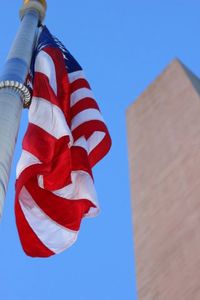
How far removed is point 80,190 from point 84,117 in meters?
1.12

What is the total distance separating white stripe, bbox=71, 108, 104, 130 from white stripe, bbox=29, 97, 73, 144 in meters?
0.68

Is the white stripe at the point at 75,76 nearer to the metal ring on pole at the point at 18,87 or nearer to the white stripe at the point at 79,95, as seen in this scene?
the white stripe at the point at 79,95

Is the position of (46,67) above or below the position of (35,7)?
below

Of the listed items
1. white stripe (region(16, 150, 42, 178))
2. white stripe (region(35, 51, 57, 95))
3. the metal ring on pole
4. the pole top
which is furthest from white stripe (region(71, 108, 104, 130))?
the pole top

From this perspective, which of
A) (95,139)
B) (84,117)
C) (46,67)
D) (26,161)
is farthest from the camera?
(95,139)

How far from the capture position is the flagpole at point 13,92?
555 cm

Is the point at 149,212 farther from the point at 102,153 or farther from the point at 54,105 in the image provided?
the point at 54,105

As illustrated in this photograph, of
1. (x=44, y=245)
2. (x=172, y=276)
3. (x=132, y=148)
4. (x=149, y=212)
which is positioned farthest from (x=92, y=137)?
(x=132, y=148)

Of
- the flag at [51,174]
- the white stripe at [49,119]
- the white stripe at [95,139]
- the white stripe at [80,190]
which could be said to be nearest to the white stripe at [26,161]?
the flag at [51,174]

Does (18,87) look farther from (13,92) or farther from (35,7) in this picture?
(35,7)

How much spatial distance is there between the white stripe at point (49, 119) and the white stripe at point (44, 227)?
66 cm

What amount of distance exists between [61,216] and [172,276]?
3.89 meters

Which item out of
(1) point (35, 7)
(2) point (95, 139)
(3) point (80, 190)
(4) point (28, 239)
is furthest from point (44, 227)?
(1) point (35, 7)

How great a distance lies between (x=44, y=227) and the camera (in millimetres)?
6578
